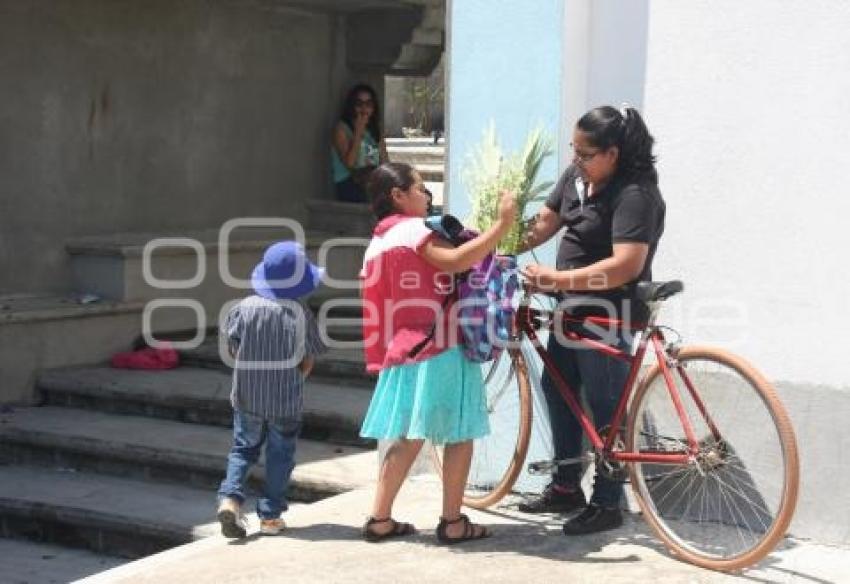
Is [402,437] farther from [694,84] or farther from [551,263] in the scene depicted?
[694,84]

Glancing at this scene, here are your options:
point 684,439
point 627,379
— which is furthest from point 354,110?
point 684,439

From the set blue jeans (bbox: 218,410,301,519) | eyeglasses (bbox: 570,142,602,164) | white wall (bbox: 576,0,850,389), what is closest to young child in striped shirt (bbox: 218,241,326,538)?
blue jeans (bbox: 218,410,301,519)

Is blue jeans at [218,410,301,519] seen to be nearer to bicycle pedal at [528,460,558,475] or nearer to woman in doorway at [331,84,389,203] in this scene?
bicycle pedal at [528,460,558,475]

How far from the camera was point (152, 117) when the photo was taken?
9609mm

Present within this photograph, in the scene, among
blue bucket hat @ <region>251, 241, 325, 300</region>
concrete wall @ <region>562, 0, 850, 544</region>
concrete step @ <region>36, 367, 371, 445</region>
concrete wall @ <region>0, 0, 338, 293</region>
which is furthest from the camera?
concrete wall @ <region>0, 0, 338, 293</region>

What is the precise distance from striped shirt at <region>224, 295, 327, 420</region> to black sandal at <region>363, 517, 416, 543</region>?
543 millimetres

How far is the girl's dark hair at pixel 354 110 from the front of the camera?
10906mm

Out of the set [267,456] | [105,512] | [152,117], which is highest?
[152,117]

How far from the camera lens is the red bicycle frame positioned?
17.0 ft

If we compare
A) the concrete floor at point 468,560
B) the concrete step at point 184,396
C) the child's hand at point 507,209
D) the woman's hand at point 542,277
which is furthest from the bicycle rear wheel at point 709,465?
the concrete step at point 184,396

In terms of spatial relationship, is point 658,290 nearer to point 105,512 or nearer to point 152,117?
point 105,512

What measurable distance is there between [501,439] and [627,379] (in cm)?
93

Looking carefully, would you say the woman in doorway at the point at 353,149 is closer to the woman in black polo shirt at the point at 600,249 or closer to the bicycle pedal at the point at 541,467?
the woman in black polo shirt at the point at 600,249

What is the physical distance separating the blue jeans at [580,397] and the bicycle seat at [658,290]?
443 millimetres
